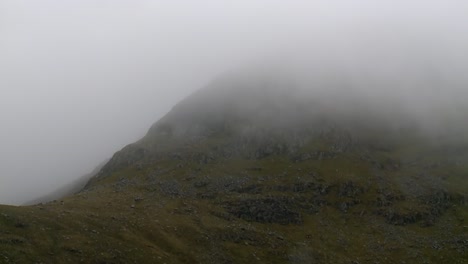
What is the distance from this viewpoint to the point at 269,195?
11950cm

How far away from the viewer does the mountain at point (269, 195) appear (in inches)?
3278

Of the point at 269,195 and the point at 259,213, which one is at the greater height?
the point at 269,195

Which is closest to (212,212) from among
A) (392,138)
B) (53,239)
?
(53,239)

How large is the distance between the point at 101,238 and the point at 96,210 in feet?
53.3

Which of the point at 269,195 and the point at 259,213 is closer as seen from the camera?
the point at 259,213

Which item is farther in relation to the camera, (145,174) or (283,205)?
(145,174)

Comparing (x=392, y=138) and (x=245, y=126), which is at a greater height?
(x=245, y=126)

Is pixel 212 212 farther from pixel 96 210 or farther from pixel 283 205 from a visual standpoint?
pixel 96 210

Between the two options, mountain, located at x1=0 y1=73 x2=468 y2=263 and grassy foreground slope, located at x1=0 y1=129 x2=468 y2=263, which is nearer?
grassy foreground slope, located at x1=0 y1=129 x2=468 y2=263

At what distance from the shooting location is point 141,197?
11300cm

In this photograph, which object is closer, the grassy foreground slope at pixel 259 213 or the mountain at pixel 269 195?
the grassy foreground slope at pixel 259 213

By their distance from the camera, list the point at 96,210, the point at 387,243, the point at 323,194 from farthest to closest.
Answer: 1. the point at 323,194
2. the point at 387,243
3. the point at 96,210

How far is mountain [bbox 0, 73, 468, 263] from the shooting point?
8325 centimetres

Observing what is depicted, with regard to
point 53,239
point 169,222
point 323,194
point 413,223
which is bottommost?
point 413,223
